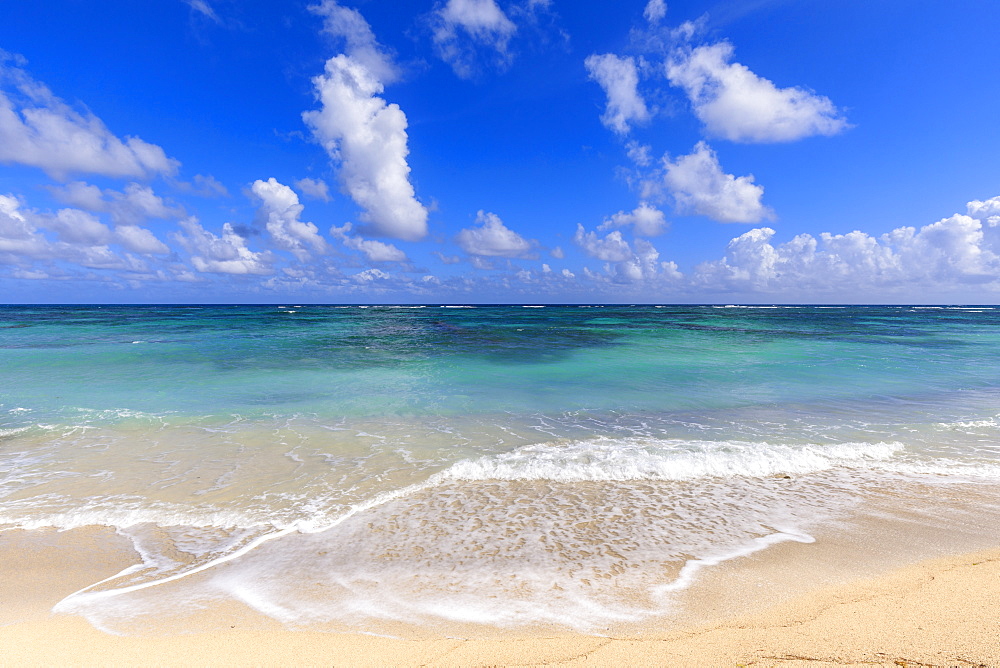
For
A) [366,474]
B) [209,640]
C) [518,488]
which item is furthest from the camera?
[366,474]

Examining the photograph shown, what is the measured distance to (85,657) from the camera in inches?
121

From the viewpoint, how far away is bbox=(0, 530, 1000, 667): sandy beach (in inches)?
113

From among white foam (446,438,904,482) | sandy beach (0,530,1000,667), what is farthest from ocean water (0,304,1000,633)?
sandy beach (0,530,1000,667)

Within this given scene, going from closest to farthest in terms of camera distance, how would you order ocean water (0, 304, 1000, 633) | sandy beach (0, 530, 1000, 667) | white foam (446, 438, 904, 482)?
sandy beach (0, 530, 1000, 667)
ocean water (0, 304, 1000, 633)
white foam (446, 438, 904, 482)

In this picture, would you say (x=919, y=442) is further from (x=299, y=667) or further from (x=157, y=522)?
(x=157, y=522)

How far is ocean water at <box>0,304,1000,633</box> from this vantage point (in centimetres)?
398

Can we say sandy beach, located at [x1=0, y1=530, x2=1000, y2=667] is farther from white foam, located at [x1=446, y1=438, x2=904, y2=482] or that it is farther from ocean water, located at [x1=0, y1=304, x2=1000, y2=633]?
white foam, located at [x1=446, y1=438, x2=904, y2=482]

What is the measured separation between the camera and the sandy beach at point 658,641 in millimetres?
2877

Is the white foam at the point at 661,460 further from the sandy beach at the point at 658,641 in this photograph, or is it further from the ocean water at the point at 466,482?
the sandy beach at the point at 658,641

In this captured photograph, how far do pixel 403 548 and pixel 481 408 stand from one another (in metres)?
6.53

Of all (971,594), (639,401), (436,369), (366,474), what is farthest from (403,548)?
(436,369)

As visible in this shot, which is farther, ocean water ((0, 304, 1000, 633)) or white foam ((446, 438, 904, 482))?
white foam ((446, 438, 904, 482))

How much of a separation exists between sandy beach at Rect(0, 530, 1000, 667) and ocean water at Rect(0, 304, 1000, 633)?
9.8 inches

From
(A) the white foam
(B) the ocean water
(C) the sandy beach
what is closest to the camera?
(C) the sandy beach
